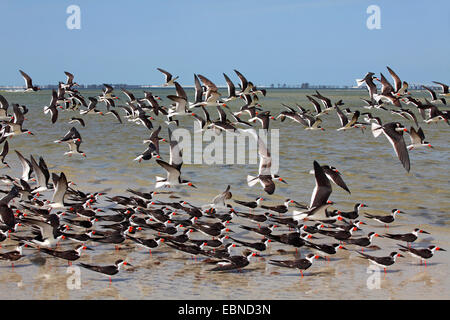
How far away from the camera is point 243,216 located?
16250 mm

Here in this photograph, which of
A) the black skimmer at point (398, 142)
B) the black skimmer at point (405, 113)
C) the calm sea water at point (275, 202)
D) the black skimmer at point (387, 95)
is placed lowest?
the calm sea water at point (275, 202)

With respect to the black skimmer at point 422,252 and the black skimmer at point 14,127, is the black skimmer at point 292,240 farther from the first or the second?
the black skimmer at point 14,127

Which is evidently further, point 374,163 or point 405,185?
point 374,163

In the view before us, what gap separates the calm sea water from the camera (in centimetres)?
1133

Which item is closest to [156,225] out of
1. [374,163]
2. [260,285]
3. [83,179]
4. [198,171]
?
[260,285]

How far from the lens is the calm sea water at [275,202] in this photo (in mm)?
11328

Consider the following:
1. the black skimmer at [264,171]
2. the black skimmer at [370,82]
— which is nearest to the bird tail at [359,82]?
the black skimmer at [370,82]

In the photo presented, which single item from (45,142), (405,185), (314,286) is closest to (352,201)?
(405,185)

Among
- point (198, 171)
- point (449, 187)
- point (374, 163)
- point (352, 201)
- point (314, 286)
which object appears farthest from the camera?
point (374, 163)

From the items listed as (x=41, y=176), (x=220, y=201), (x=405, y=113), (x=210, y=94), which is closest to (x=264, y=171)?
(x=220, y=201)

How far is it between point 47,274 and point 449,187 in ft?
50.0

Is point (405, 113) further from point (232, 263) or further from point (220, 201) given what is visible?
point (232, 263)

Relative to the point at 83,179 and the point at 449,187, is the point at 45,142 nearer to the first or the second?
the point at 83,179
